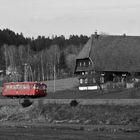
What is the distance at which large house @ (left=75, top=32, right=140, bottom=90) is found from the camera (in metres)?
95.9

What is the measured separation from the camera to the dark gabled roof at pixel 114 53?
9700 centimetres

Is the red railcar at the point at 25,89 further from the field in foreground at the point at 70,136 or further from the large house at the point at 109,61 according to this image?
the field in foreground at the point at 70,136

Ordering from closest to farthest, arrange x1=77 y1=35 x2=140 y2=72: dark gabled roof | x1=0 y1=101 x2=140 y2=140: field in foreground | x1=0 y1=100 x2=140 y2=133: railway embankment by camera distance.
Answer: x1=0 y1=101 x2=140 y2=140: field in foreground < x1=0 y1=100 x2=140 y2=133: railway embankment < x1=77 y1=35 x2=140 y2=72: dark gabled roof

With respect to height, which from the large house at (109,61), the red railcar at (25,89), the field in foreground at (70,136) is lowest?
the field in foreground at (70,136)

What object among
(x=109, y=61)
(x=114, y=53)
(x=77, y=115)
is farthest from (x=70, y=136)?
(x=114, y=53)

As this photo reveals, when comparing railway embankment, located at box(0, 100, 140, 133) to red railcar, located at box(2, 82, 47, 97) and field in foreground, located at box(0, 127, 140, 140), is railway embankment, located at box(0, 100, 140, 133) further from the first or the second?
red railcar, located at box(2, 82, 47, 97)

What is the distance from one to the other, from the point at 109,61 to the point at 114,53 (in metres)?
2.21

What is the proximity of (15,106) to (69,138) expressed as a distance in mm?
29900

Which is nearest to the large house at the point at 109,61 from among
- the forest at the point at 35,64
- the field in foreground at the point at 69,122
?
the field in foreground at the point at 69,122

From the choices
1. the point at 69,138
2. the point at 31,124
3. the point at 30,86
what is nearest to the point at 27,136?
the point at 69,138

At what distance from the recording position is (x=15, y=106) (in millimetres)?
70562

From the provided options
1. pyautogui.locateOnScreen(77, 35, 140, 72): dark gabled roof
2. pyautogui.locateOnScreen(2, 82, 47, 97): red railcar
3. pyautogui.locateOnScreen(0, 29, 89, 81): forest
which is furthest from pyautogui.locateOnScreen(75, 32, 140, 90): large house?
pyautogui.locateOnScreen(0, 29, 89, 81): forest

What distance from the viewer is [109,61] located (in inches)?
3866

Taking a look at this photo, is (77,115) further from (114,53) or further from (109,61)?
(114,53)
